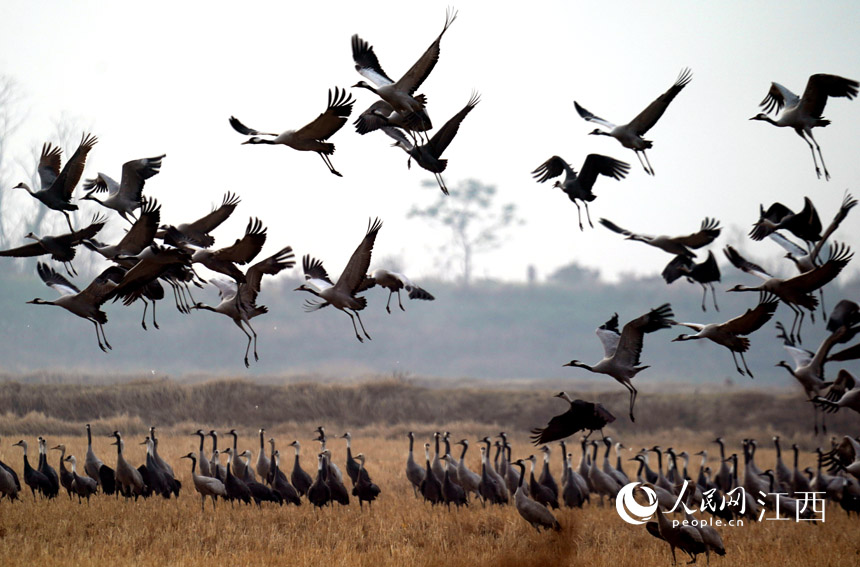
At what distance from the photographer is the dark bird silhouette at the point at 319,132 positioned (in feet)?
23.8

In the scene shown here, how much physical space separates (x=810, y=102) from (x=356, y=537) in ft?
21.7

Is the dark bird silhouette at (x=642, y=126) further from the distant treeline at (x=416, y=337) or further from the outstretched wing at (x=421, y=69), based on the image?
the distant treeline at (x=416, y=337)

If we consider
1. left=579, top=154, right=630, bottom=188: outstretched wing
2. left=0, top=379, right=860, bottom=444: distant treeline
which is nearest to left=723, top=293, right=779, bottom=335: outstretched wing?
left=579, top=154, right=630, bottom=188: outstretched wing

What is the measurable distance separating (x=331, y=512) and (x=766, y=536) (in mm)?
5484

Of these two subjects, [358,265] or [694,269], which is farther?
[694,269]

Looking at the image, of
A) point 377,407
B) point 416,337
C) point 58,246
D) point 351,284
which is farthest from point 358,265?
point 416,337

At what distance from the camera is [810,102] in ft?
27.6

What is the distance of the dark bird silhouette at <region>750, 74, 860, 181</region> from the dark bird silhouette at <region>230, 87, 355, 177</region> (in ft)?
14.1

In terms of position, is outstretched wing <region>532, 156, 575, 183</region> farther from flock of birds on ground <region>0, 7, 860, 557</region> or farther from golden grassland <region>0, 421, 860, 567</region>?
golden grassland <region>0, 421, 860, 567</region>

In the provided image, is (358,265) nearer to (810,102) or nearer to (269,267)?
(269,267)

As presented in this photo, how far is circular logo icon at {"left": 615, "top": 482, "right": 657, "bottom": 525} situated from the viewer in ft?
38.9

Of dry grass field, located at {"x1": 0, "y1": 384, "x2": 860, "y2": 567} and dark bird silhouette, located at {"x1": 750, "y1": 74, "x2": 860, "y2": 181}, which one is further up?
dark bird silhouette, located at {"x1": 750, "y1": 74, "x2": 860, "y2": 181}

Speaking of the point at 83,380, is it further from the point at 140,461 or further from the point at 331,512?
the point at 331,512

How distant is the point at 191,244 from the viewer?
8.41m
